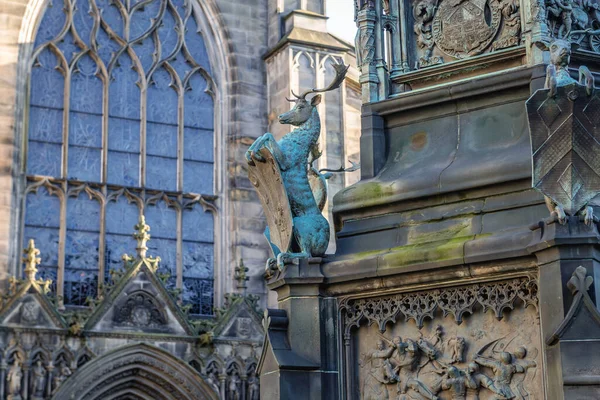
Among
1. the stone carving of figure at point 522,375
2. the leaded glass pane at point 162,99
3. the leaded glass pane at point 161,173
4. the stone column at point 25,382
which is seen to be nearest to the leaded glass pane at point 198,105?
the leaded glass pane at point 162,99

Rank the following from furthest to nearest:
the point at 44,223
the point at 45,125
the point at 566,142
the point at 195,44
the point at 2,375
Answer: the point at 195,44, the point at 45,125, the point at 44,223, the point at 2,375, the point at 566,142

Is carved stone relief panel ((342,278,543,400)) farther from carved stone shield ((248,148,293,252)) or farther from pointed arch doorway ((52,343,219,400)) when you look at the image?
pointed arch doorway ((52,343,219,400))

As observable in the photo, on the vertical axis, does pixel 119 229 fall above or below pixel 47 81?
below

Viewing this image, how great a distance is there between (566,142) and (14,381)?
1342 centimetres

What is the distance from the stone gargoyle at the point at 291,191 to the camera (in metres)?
6.22

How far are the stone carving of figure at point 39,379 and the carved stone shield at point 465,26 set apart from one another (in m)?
12.5

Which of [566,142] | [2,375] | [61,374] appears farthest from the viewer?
[61,374]

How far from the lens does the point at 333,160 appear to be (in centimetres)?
2142

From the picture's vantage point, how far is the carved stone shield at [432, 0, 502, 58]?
640 centimetres

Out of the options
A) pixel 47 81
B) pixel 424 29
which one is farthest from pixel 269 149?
pixel 47 81

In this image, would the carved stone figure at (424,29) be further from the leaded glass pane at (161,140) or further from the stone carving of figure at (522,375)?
the leaded glass pane at (161,140)

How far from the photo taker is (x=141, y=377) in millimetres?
19047

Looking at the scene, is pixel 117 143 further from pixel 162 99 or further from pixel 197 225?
pixel 197 225

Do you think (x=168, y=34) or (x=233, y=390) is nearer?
(x=233, y=390)
